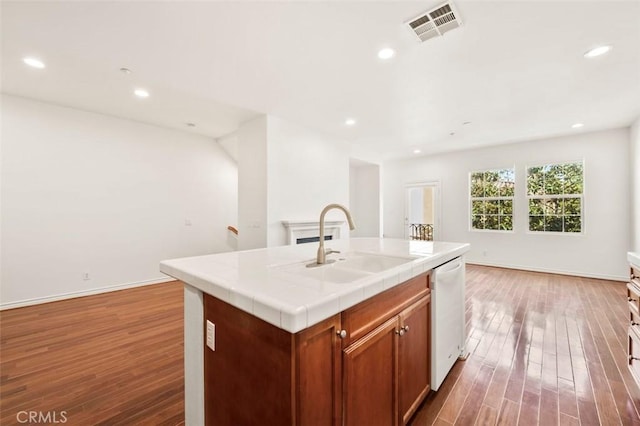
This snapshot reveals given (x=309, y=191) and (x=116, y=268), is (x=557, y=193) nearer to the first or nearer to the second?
(x=309, y=191)

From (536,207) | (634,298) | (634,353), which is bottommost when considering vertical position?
(634,353)

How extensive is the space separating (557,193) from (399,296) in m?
5.90

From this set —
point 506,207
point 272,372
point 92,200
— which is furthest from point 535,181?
point 92,200

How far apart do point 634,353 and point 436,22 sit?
2.74 m

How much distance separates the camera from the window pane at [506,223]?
579 cm

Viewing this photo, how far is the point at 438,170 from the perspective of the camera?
6812 millimetres

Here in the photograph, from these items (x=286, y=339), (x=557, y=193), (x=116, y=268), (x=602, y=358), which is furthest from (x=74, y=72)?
(x=557, y=193)

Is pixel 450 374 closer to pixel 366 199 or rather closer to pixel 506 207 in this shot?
pixel 506 207

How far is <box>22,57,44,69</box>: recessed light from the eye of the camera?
2630 mm

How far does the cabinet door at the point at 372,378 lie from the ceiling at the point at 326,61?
2185mm

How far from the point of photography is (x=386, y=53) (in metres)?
2.49

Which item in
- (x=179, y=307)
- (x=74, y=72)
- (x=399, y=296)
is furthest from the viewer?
(x=179, y=307)

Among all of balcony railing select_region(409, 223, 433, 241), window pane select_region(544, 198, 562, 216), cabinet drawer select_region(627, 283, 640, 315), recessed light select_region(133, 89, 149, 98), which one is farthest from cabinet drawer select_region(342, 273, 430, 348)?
balcony railing select_region(409, 223, 433, 241)

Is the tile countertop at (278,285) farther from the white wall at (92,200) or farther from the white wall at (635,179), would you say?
the white wall at (635,179)
